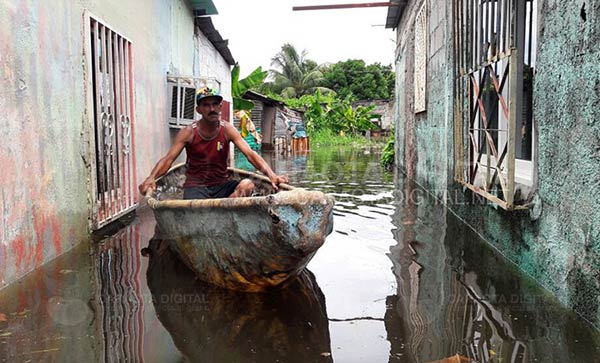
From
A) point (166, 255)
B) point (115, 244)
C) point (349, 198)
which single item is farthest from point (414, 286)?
point (349, 198)

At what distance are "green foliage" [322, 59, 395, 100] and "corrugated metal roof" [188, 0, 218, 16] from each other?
2734cm

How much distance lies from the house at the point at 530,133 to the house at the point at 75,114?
4206 mm

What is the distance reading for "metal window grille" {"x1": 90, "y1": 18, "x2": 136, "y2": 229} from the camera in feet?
21.8

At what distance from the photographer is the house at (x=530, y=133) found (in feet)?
11.7

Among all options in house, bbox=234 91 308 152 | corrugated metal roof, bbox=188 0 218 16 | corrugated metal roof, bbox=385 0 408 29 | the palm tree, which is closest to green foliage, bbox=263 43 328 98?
the palm tree

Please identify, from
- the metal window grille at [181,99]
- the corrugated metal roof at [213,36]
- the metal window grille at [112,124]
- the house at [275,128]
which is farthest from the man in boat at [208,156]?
the house at [275,128]

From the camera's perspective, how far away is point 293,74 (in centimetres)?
4184

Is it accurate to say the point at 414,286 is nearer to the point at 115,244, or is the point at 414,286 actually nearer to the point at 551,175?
the point at 551,175

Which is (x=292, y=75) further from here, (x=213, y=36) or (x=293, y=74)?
(x=213, y=36)

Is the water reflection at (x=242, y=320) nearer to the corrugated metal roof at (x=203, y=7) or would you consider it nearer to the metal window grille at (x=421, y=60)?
the metal window grille at (x=421, y=60)

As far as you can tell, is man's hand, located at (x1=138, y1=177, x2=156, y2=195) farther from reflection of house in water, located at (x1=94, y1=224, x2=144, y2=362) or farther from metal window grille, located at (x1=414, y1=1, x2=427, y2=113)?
metal window grille, located at (x1=414, y1=1, x2=427, y2=113)

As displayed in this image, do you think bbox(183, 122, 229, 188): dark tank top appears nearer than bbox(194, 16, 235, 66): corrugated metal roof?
Yes

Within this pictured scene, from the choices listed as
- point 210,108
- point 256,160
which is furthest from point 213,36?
point 256,160

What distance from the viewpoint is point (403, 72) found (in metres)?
14.5
